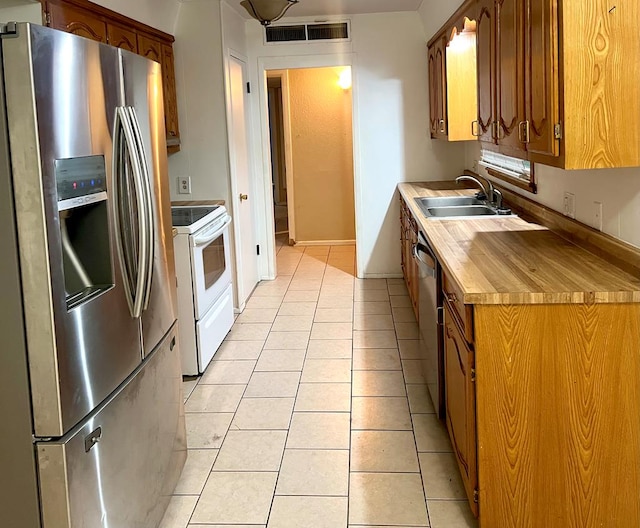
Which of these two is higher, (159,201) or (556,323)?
(159,201)

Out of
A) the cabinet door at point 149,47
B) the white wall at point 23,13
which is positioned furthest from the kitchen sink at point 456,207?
the white wall at point 23,13

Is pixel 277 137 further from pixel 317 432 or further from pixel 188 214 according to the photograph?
pixel 317 432

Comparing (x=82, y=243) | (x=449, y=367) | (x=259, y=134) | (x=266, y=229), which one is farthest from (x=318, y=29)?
(x=82, y=243)

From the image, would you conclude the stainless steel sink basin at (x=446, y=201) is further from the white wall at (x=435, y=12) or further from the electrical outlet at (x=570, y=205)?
the electrical outlet at (x=570, y=205)

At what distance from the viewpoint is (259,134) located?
6.02 m

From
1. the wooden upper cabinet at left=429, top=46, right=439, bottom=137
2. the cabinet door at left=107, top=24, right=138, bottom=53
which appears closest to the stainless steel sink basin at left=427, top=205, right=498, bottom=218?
the wooden upper cabinet at left=429, top=46, right=439, bottom=137

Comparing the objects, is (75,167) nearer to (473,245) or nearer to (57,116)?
(57,116)

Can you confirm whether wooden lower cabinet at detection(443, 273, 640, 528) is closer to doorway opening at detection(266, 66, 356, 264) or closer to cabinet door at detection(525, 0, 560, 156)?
cabinet door at detection(525, 0, 560, 156)

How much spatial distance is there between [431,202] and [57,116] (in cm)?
331

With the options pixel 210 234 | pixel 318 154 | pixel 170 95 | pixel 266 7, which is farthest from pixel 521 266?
pixel 318 154

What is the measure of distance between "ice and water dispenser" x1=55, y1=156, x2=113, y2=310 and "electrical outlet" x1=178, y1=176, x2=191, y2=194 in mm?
3286

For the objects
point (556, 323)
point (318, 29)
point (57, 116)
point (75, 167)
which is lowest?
point (556, 323)

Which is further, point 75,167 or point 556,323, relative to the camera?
point 556,323

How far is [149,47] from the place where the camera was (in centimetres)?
443
